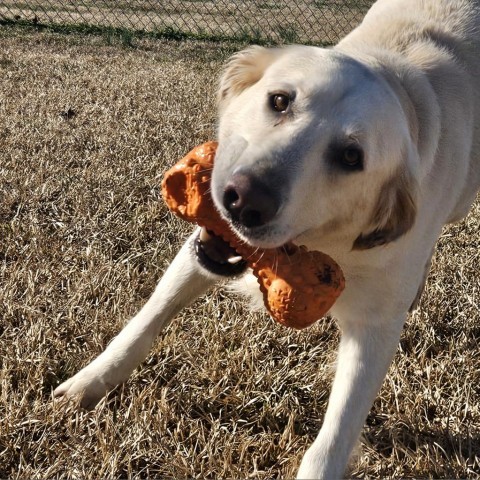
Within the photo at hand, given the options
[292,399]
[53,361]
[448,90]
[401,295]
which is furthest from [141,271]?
[448,90]

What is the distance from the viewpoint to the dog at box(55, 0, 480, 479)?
1.86m

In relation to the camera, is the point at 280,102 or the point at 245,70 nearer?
the point at 280,102

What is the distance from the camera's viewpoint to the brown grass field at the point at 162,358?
6.75 feet

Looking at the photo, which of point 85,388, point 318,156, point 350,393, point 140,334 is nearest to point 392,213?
point 318,156

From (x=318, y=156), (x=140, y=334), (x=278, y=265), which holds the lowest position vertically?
(x=140, y=334)

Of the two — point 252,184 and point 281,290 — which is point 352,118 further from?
point 281,290

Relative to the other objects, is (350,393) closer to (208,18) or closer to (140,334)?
(140,334)

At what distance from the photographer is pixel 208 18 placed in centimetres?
1256

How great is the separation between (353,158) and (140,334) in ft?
3.25

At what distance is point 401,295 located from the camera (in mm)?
2189

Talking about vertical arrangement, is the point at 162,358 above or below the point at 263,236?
below

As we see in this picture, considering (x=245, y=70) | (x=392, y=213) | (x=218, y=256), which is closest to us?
(x=392, y=213)

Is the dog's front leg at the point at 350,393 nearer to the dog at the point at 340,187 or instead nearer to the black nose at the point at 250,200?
the dog at the point at 340,187

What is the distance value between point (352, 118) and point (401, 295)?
0.62m
